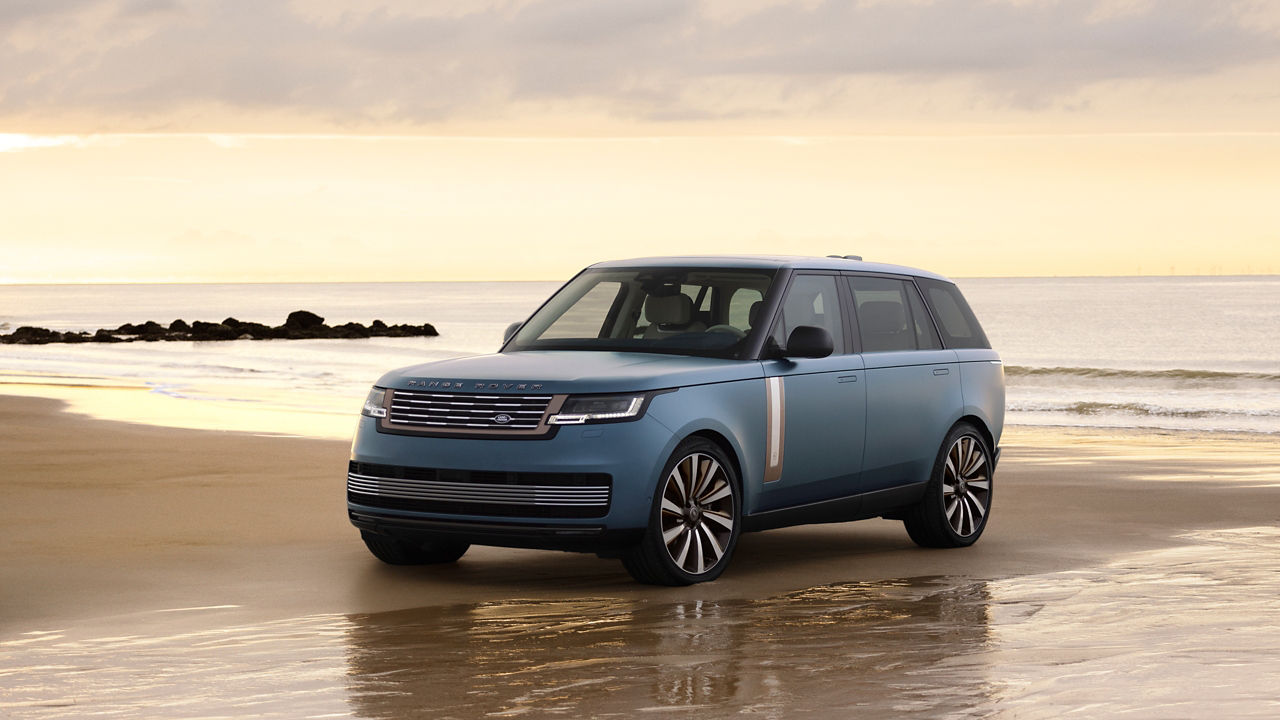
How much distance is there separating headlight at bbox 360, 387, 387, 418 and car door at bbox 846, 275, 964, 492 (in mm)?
3042

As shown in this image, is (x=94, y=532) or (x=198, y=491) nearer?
→ (x=94, y=532)

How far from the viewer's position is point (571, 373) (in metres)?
8.73

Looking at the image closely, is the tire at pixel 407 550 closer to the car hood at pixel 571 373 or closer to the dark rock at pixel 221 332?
the car hood at pixel 571 373

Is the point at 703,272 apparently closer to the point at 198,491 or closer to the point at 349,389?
the point at 198,491

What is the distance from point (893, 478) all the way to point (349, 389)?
24539 mm

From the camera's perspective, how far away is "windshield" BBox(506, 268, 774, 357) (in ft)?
31.6

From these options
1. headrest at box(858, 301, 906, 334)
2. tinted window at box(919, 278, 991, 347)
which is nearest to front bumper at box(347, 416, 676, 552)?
headrest at box(858, 301, 906, 334)

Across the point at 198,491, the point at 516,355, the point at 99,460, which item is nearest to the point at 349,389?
Result: the point at 99,460

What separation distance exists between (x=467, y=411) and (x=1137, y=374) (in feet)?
120

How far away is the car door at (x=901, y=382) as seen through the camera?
1030 centimetres

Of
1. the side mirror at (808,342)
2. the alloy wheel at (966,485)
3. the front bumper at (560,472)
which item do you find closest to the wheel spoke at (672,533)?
the front bumper at (560,472)

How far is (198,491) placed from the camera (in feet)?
44.5

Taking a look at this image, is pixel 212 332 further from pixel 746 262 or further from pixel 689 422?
pixel 689 422

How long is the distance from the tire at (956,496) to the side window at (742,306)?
6.36ft
